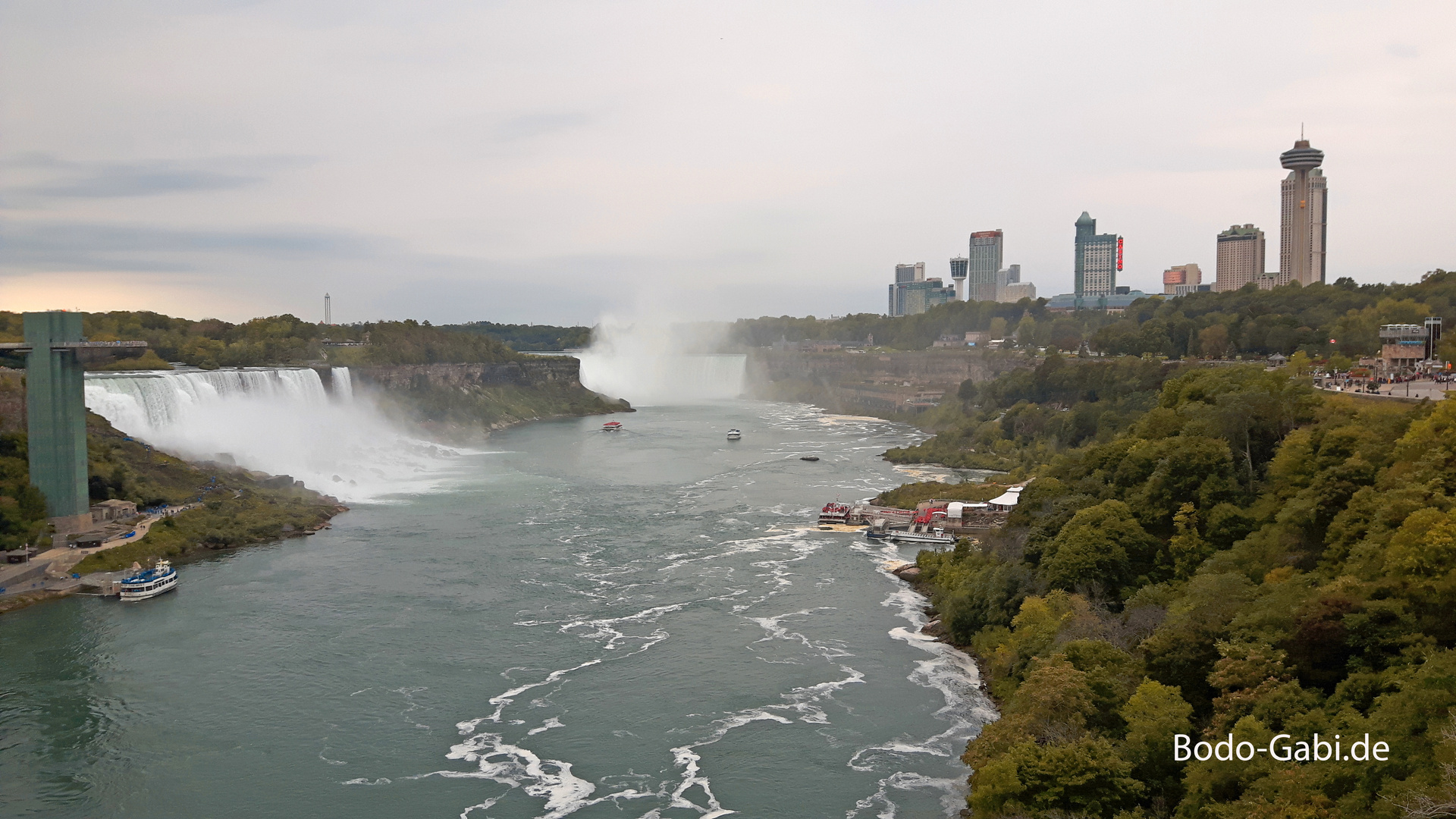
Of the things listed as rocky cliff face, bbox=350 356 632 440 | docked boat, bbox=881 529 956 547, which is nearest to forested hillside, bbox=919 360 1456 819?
docked boat, bbox=881 529 956 547

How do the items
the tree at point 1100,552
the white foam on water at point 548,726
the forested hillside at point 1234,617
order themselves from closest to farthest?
the forested hillside at point 1234,617
the white foam on water at point 548,726
the tree at point 1100,552

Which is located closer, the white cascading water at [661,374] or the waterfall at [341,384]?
the waterfall at [341,384]

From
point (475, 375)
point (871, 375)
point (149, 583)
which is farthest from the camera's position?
point (871, 375)

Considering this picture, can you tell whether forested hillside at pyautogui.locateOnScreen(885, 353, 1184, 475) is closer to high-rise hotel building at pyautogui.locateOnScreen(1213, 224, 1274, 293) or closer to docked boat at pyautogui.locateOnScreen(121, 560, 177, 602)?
docked boat at pyautogui.locateOnScreen(121, 560, 177, 602)

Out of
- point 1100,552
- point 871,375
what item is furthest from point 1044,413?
point 871,375

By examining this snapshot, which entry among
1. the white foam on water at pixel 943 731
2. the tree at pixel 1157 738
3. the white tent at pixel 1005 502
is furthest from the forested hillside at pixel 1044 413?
the tree at pixel 1157 738

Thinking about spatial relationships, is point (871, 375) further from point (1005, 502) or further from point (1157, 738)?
point (1157, 738)

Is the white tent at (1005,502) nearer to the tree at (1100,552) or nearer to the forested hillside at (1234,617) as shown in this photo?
the forested hillside at (1234,617)
